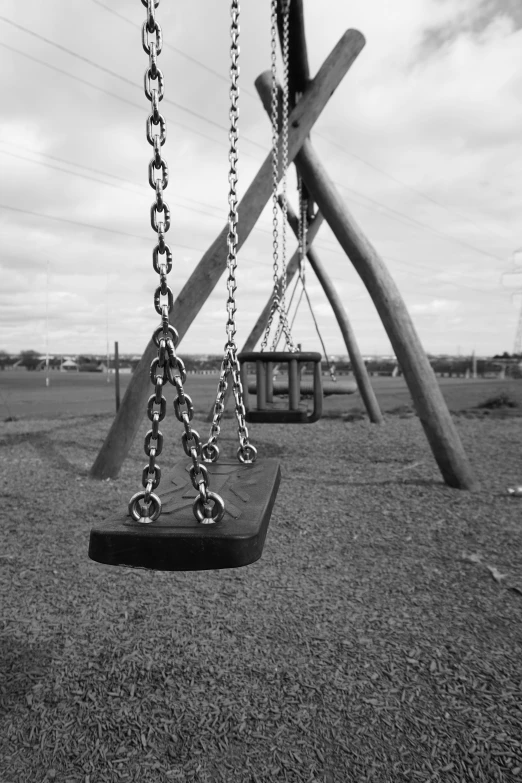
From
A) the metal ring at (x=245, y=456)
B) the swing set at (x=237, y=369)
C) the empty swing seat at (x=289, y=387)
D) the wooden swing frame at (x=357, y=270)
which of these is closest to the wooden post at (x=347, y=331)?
the swing set at (x=237, y=369)

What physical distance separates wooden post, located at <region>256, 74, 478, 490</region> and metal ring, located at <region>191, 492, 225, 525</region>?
3808 millimetres

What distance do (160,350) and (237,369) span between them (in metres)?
0.91

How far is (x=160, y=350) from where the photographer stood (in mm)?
1562

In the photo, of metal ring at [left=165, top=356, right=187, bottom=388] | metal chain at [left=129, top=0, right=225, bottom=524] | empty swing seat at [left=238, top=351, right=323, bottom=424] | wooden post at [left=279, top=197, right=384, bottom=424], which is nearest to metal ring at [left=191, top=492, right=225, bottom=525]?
metal chain at [left=129, top=0, right=225, bottom=524]

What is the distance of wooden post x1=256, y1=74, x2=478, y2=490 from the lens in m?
5.08

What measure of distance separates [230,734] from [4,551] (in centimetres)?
225

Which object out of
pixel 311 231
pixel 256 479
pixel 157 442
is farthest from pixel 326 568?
pixel 311 231

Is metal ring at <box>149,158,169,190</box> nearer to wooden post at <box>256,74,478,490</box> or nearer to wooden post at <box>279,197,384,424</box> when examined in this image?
wooden post at <box>256,74,478,490</box>

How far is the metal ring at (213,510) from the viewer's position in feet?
5.15

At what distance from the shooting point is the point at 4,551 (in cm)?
364

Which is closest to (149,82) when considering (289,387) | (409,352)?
(289,387)

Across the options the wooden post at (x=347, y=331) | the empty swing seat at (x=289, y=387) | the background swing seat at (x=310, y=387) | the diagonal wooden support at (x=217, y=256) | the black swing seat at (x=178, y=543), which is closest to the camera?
the black swing seat at (x=178, y=543)

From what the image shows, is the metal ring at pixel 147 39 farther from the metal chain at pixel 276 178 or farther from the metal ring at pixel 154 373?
the metal chain at pixel 276 178

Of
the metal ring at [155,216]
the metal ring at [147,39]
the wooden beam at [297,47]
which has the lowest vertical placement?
the metal ring at [155,216]
